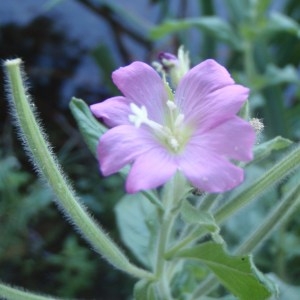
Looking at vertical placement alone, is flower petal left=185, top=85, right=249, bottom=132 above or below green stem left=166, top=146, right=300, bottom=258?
above

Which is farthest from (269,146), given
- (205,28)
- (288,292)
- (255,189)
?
(205,28)

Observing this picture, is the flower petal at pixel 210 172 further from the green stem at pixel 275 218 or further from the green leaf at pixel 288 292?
the green leaf at pixel 288 292

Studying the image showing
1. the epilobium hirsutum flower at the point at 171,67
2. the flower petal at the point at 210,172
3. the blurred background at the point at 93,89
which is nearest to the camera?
the flower petal at the point at 210,172

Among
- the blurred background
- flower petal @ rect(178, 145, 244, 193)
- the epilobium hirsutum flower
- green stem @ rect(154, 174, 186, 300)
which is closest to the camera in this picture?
flower petal @ rect(178, 145, 244, 193)

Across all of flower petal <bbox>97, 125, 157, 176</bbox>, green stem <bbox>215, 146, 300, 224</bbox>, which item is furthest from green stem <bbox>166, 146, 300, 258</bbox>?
flower petal <bbox>97, 125, 157, 176</bbox>

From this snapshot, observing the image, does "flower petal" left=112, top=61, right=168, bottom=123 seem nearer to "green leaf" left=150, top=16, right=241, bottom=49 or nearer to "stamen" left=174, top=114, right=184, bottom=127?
"stamen" left=174, top=114, right=184, bottom=127

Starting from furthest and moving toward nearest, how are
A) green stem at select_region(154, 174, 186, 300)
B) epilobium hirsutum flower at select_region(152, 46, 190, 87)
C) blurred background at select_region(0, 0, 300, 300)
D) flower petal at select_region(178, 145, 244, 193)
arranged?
1. blurred background at select_region(0, 0, 300, 300)
2. epilobium hirsutum flower at select_region(152, 46, 190, 87)
3. green stem at select_region(154, 174, 186, 300)
4. flower petal at select_region(178, 145, 244, 193)

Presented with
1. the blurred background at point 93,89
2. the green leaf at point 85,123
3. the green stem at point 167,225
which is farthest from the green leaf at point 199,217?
the blurred background at point 93,89
